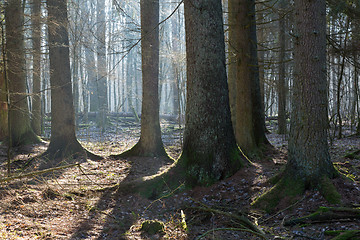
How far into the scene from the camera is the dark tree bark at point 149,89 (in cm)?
1015

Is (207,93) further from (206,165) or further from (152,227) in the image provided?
(152,227)

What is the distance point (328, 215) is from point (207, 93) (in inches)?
128

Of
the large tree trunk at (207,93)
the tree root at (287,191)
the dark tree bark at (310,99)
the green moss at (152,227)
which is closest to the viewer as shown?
the green moss at (152,227)

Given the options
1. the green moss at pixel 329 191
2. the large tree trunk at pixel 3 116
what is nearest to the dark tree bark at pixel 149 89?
the large tree trunk at pixel 3 116

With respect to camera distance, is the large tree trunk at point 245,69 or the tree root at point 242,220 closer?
the tree root at point 242,220

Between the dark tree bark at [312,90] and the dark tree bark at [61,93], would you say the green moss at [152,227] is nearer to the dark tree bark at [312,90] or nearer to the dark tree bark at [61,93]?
the dark tree bark at [312,90]

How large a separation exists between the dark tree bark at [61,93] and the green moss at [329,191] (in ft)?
Result: 23.9

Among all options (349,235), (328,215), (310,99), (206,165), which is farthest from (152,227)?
(310,99)

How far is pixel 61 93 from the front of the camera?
32.2ft

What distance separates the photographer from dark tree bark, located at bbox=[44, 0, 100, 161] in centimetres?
962

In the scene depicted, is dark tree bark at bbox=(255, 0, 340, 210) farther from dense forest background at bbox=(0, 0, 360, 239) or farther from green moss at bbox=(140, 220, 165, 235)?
green moss at bbox=(140, 220, 165, 235)

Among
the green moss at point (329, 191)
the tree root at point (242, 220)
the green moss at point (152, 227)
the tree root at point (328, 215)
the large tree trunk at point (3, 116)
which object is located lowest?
the green moss at point (152, 227)

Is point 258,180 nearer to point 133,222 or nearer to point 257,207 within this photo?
point 257,207

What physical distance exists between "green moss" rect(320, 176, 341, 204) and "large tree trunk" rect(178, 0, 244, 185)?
2053mm
